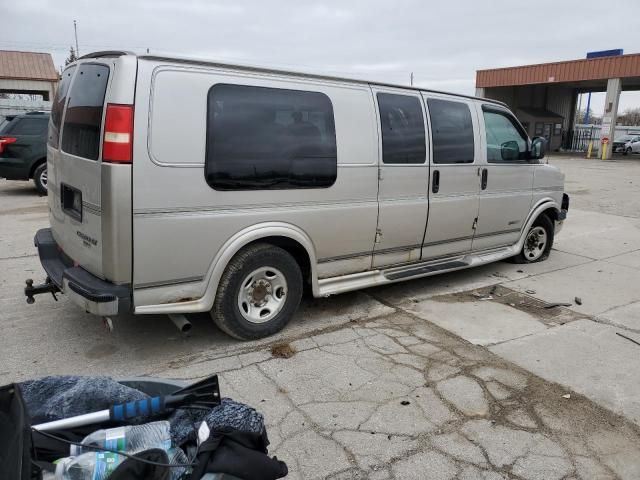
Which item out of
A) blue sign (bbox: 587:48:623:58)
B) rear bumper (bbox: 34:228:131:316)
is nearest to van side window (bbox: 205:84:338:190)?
rear bumper (bbox: 34:228:131:316)

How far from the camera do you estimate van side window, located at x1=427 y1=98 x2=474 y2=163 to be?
5.11 m

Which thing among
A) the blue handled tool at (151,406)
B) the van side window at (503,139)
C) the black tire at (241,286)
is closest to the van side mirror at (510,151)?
the van side window at (503,139)

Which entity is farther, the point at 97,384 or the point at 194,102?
the point at 194,102

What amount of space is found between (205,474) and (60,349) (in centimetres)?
292

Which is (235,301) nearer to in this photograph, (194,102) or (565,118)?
(194,102)

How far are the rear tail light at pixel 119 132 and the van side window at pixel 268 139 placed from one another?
0.53 metres

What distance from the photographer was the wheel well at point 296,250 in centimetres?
416

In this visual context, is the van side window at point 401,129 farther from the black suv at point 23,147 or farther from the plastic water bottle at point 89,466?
the black suv at point 23,147

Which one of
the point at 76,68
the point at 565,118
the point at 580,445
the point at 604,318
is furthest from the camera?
the point at 565,118

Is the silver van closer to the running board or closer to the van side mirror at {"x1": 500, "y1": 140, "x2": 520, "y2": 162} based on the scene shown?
the running board

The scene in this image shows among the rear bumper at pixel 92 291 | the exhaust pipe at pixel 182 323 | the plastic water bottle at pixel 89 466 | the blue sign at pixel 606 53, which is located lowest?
the exhaust pipe at pixel 182 323

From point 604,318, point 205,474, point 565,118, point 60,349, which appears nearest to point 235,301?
point 60,349

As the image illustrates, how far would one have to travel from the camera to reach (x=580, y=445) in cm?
296

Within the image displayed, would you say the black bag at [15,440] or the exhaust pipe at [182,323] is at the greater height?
the black bag at [15,440]
